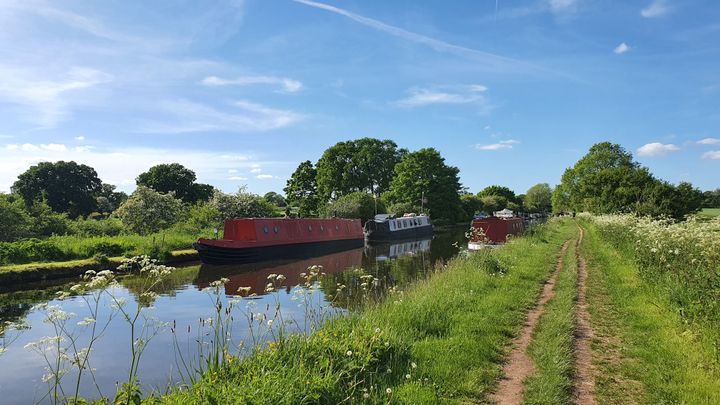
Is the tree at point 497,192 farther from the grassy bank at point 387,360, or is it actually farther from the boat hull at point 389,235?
the grassy bank at point 387,360

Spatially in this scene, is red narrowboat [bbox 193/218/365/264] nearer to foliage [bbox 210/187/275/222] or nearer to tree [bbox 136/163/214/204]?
foliage [bbox 210/187/275/222]

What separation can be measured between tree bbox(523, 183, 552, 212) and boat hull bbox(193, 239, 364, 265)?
87966 millimetres

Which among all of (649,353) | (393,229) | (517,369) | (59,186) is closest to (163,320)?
(517,369)

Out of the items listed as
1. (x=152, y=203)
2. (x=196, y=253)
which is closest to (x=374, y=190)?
(x=152, y=203)

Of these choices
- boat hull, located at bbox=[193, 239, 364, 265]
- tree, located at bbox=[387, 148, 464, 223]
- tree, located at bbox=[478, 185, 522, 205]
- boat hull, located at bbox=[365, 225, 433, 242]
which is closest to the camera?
boat hull, located at bbox=[193, 239, 364, 265]

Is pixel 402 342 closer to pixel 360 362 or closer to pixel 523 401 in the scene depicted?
pixel 360 362

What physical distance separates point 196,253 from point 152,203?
9236 mm

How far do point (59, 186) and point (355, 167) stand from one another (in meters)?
33.9

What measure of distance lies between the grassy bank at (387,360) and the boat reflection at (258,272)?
878cm

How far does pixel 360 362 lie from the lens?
4500mm

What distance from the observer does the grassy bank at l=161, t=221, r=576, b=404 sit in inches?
146

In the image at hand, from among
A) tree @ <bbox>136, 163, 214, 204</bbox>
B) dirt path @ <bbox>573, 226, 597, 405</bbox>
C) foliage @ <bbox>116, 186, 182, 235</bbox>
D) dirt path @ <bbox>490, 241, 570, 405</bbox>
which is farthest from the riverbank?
tree @ <bbox>136, 163, 214, 204</bbox>

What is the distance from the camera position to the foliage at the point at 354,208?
4294 centimetres

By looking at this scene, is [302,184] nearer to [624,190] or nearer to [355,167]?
[355,167]
